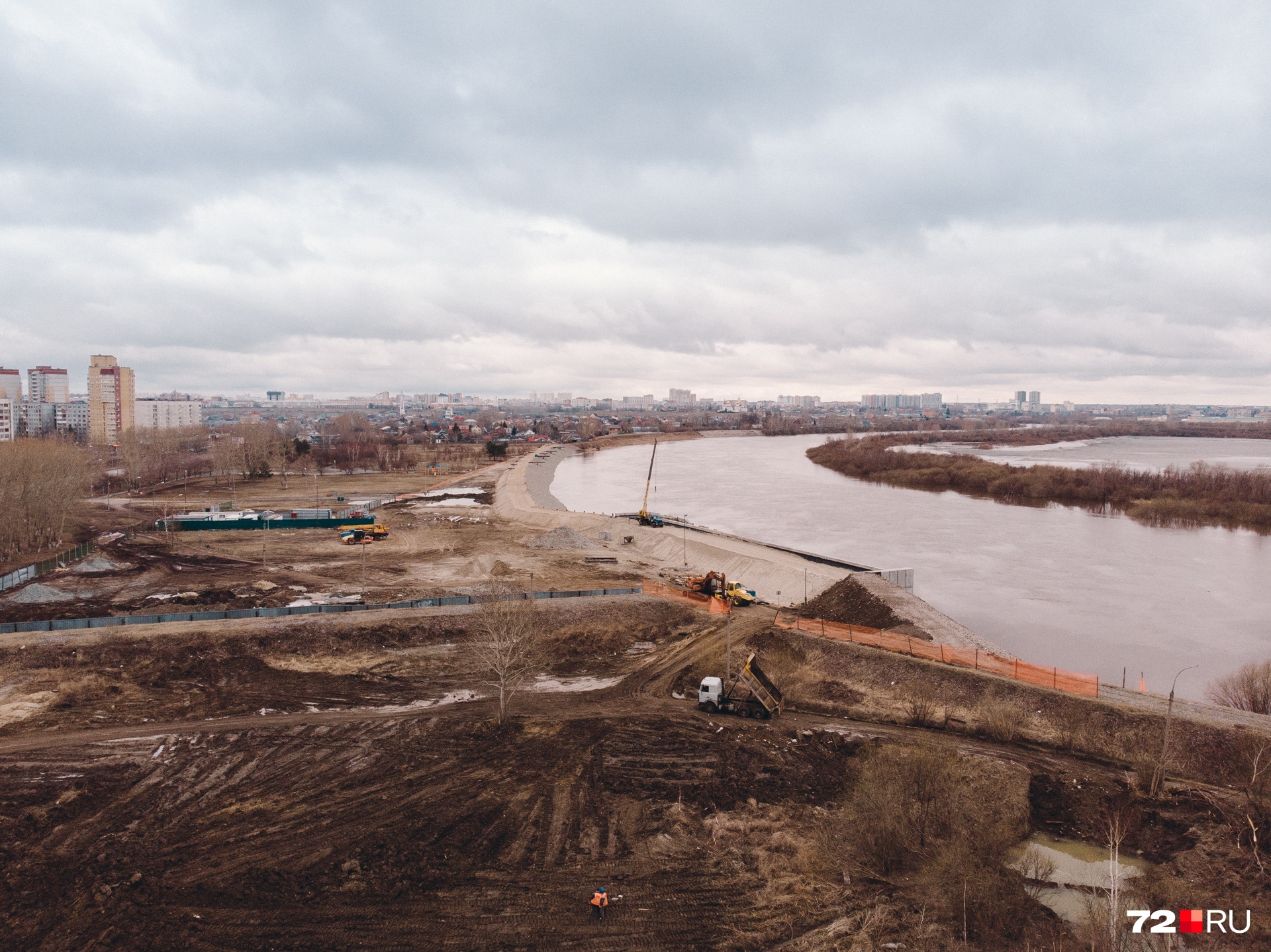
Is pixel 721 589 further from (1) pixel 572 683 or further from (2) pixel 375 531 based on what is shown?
(2) pixel 375 531

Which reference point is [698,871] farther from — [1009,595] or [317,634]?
[1009,595]

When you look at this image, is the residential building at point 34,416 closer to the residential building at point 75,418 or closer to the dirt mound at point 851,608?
the residential building at point 75,418

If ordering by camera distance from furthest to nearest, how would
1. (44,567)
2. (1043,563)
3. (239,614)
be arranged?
(1043,563), (44,567), (239,614)

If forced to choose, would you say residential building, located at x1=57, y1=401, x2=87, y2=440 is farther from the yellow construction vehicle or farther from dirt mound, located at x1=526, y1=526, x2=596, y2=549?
dirt mound, located at x1=526, y1=526, x2=596, y2=549

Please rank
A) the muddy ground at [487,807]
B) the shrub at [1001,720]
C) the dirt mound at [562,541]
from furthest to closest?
the dirt mound at [562,541], the shrub at [1001,720], the muddy ground at [487,807]

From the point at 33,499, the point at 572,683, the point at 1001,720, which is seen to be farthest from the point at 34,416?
the point at 1001,720

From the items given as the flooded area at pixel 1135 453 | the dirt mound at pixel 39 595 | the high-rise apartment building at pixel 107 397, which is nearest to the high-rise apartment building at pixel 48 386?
the high-rise apartment building at pixel 107 397

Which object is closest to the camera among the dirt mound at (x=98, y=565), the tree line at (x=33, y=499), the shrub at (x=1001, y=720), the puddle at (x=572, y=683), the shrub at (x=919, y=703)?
the shrub at (x=1001, y=720)
